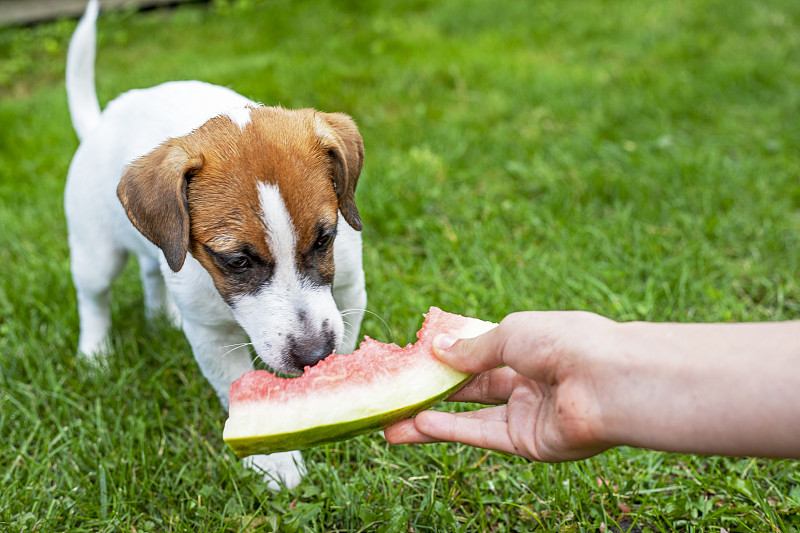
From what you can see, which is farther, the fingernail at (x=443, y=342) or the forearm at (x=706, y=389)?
the fingernail at (x=443, y=342)

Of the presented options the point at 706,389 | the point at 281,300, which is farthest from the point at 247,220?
the point at 706,389

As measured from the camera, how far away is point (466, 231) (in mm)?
4773

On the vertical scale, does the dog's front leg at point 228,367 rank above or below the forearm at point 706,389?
below

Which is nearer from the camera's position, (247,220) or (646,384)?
(646,384)

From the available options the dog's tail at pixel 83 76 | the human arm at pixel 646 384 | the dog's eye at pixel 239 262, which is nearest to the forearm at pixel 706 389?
the human arm at pixel 646 384

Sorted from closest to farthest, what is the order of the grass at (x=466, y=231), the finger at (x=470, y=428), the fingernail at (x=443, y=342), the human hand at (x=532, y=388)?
the human hand at (x=532, y=388) → the finger at (x=470, y=428) → the fingernail at (x=443, y=342) → the grass at (x=466, y=231)

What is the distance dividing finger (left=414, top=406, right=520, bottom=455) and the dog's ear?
2.83 feet

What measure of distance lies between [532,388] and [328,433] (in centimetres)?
69

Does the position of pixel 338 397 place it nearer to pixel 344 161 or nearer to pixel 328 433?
pixel 328 433

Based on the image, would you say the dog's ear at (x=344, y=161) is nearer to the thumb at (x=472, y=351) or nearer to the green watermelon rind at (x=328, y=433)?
the thumb at (x=472, y=351)

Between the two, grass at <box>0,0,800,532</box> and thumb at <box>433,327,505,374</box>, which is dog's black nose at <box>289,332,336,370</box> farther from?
grass at <box>0,0,800,532</box>

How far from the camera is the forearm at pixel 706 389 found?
1.70 meters

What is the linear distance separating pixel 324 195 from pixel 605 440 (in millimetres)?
1348

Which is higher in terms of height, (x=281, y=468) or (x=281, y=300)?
Result: (x=281, y=300)
